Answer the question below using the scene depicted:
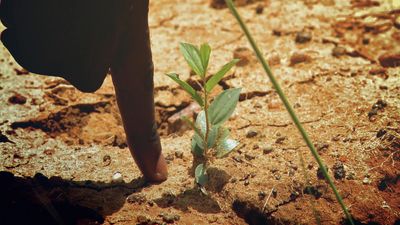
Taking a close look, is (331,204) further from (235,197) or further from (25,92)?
(25,92)

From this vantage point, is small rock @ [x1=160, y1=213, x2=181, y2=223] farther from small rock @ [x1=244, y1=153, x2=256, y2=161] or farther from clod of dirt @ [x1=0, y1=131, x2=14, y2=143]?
clod of dirt @ [x1=0, y1=131, x2=14, y2=143]

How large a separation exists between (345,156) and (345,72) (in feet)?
2.18

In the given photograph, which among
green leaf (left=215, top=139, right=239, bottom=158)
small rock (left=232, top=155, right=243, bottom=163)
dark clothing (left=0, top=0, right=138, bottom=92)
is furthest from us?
small rock (left=232, top=155, right=243, bottom=163)

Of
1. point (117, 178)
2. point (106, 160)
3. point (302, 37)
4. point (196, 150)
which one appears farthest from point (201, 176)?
point (302, 37)

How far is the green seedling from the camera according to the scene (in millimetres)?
1223

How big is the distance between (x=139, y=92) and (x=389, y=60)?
147 centimetres

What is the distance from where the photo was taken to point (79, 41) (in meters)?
0.96

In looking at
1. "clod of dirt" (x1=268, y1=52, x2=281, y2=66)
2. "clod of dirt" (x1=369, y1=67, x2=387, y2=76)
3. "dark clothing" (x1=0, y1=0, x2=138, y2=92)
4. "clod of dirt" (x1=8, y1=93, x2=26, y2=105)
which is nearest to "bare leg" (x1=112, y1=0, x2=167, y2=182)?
"dark clothing" (x1=0, y1=0, x2=138, y2=92)

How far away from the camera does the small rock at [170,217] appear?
1.21 metres

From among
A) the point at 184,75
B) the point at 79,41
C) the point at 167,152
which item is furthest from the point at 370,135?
the point at 79,41

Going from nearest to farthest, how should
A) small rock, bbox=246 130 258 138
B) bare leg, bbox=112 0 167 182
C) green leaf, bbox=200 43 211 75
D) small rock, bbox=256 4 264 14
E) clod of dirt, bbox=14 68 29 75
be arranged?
bare leg, bbox=112 0 167 182 < green leaf, bbox=200 43 211 75 < small rock, bbox=246 130 258 138 < clod of dirt, bbox=14 68 29 75 < small rock, bbox=256 4 264 14

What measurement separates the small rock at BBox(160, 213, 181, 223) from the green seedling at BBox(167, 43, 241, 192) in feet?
0.49

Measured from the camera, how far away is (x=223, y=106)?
1.33m

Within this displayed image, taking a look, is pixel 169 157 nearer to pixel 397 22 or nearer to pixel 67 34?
pixel 67 34
